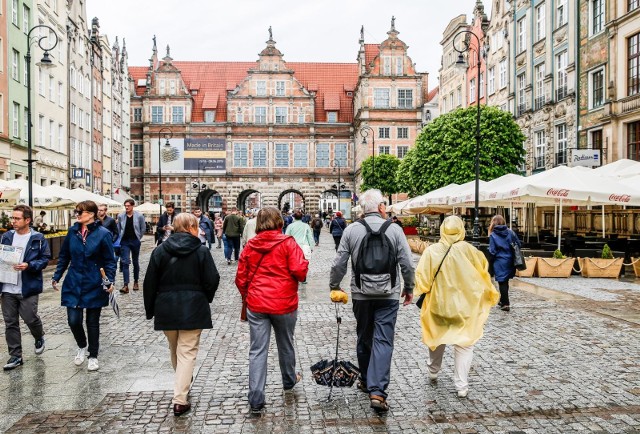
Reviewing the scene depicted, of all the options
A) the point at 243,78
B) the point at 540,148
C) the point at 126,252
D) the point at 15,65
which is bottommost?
the point at 126,252

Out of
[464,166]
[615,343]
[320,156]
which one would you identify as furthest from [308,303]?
[320,156]

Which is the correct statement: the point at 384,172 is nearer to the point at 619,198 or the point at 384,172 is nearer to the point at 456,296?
the point at 619,198

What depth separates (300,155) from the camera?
212 feet

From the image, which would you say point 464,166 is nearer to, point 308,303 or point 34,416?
point 308,303

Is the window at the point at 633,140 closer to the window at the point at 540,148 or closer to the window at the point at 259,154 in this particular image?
the window at the point at 540,148

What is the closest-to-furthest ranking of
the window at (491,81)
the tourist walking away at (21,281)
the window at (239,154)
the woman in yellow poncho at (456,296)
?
the woman in yellow poncho at (456,296) < the tourist walking away at (21,281) < the window at (491,81) < the window at (239,154)

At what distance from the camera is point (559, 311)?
1099 cm

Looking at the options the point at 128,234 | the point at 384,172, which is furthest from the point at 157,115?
the point at 128,234

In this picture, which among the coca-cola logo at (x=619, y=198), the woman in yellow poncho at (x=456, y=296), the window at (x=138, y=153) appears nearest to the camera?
the woman in yellow poncho at (x=456, y=296)

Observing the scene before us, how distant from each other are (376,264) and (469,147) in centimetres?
2662

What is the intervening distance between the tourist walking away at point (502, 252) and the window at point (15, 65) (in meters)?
26.9

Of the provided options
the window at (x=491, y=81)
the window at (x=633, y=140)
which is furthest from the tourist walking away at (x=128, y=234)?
the window at (x=491, y=81)

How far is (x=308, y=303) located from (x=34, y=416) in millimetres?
7148

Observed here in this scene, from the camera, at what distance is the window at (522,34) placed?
116 ft
